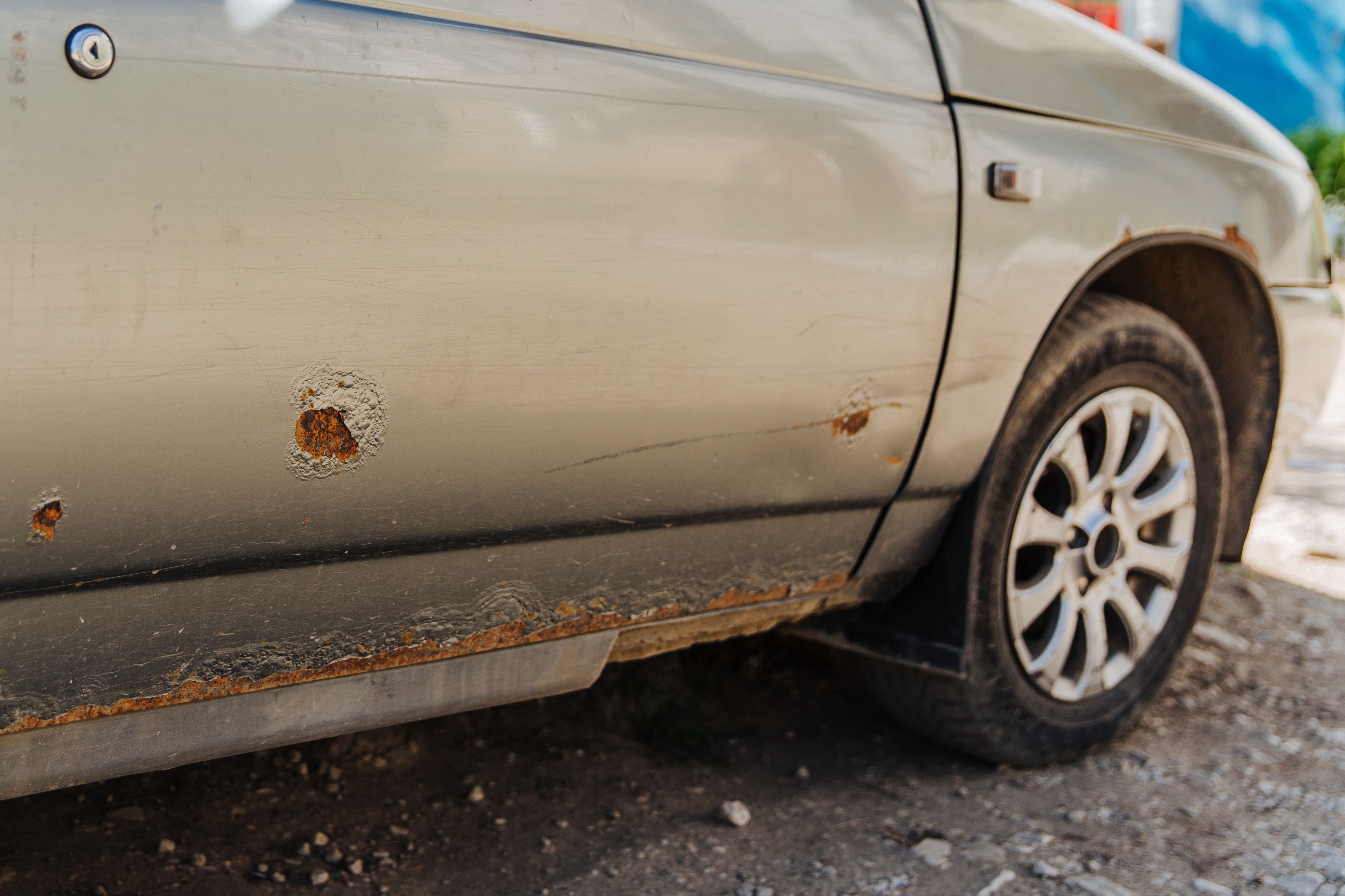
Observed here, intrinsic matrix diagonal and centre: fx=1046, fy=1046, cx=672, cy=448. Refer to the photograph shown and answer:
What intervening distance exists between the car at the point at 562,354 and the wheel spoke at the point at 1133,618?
0.02m

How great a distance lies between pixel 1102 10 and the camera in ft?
27.7

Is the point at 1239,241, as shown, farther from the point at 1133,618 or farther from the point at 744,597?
the point at 744,597

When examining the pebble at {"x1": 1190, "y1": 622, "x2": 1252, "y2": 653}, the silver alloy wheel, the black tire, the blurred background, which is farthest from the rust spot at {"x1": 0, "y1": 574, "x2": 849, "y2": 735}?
the blurred background

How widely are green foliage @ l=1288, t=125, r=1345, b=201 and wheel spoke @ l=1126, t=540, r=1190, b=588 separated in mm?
9734

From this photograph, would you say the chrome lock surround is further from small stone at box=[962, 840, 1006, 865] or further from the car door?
small stone at box=[962, 840, 1006, 865]

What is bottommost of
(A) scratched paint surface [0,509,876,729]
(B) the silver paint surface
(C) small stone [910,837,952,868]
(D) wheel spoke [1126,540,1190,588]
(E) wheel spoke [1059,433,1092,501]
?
(C) small stone [910,837,952,868]

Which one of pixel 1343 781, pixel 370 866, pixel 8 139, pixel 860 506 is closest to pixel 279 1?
pixel 8 139

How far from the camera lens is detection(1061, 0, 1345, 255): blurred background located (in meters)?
8.97

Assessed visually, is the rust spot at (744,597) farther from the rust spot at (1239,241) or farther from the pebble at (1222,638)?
the pebble at (1222,638)

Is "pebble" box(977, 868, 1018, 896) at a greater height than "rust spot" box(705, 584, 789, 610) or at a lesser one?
lesser

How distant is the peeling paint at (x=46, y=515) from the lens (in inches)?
41.2

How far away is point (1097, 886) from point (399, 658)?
119 centimetres

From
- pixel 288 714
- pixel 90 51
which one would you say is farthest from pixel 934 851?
pixel 90 51

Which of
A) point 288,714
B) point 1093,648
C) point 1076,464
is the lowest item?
point 1093,648
